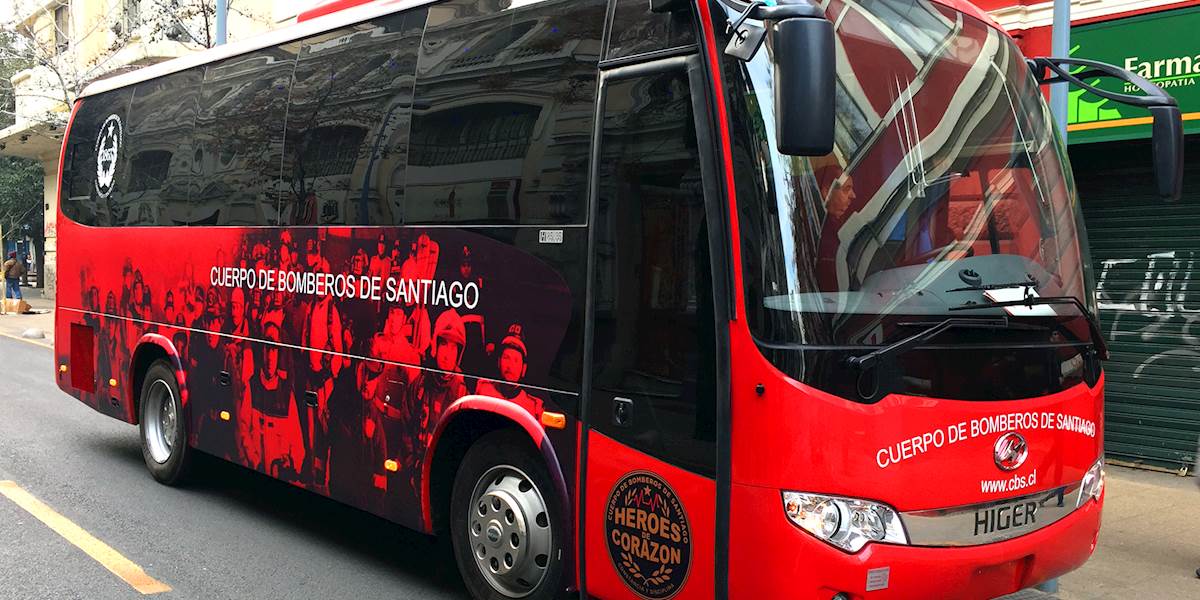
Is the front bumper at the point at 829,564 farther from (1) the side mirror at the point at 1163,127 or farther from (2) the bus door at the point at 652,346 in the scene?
(1) the side mirror at the point at 1163,127

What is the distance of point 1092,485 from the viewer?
4.86m

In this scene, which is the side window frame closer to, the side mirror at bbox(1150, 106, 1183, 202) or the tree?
the side mirror at bbox(1150, 106, 1183, 202)

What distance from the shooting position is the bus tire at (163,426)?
8.20 m

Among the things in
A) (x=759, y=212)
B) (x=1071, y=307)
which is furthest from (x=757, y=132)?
(x=1071, y=307)

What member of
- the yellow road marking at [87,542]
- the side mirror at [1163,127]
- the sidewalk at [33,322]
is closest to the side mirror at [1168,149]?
the side mirror at [1163,127]

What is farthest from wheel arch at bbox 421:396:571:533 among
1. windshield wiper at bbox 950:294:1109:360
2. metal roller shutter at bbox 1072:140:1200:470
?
metal roller shutter at bbox 1072:140:1200:470

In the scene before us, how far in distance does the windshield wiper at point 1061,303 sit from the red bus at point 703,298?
0.7 inches

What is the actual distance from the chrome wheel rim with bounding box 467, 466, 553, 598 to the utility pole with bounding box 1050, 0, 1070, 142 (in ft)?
11.0

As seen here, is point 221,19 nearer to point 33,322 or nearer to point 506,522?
point 506,522

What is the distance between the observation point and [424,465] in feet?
18.7

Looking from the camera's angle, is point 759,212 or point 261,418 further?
point 261,418

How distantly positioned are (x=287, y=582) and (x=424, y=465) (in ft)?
3.53

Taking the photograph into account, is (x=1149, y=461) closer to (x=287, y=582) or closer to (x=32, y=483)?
(x=287, y=582)

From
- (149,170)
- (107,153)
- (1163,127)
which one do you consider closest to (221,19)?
(107,153)
